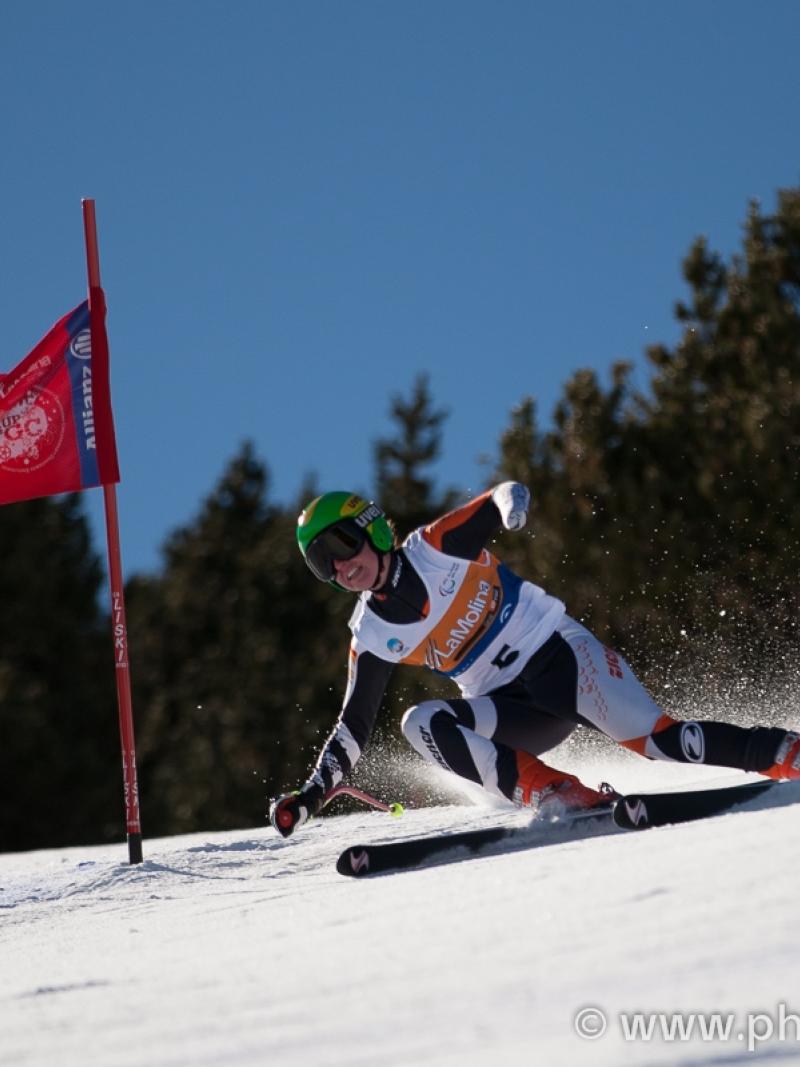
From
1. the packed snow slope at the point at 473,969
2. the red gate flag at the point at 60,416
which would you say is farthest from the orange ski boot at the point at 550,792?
the red gate flag at the point at 60,416

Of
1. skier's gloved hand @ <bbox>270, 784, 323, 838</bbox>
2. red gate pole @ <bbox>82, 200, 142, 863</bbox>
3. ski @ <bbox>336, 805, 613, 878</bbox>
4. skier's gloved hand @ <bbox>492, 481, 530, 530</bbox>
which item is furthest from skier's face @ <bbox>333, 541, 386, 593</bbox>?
red gate pole @ <bbox>82, 200, 142, 863</bbox>

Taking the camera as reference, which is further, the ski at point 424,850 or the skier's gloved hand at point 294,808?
the skier's gloved hand at point 294,808

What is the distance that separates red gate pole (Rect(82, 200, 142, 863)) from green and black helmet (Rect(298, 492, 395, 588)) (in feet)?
6.39

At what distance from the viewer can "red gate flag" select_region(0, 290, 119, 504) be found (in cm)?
777

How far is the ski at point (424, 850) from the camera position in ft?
16.7

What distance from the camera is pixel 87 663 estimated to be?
33125 millimetres

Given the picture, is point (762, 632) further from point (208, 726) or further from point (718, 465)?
point (208, 726)

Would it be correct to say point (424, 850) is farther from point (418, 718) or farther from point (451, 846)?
point (418, 718)

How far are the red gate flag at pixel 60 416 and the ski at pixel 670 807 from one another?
3979 millimetres

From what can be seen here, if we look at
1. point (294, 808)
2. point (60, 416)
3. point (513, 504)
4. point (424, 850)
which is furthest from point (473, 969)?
point (60, 416)

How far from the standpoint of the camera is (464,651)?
5.85 m

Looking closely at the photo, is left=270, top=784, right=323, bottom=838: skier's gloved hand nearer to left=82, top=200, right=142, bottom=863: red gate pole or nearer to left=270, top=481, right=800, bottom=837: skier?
left=270, top=481, right=800, bottom=837: skier

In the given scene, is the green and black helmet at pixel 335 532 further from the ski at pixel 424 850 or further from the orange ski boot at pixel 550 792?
the ski at pixel 424 850

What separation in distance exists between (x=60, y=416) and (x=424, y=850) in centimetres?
373
